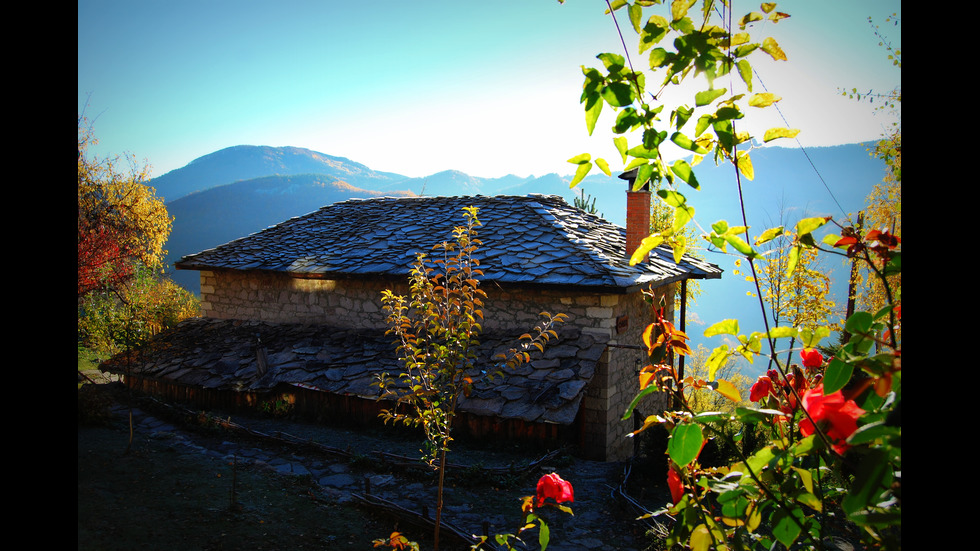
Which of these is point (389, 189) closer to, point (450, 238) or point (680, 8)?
point (450, 238)

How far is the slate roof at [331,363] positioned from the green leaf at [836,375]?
19.4ft

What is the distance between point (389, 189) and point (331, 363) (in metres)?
83.1

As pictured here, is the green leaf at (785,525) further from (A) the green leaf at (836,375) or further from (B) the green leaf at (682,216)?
(B) the green leaf at (682,216)

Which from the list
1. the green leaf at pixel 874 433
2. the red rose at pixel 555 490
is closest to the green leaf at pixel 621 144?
the green leaf at pixel 874 433

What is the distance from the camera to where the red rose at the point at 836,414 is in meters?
0.84

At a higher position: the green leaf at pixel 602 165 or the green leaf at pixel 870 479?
the green leaf at pixel 602 165

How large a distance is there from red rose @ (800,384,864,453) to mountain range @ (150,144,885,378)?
4283 cm

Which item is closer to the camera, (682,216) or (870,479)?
(870,479)

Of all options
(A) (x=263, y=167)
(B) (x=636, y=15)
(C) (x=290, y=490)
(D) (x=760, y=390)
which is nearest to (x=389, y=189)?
(A) (x=263, y=167)

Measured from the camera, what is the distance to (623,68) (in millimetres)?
1096

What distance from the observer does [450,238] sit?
9.88 m
